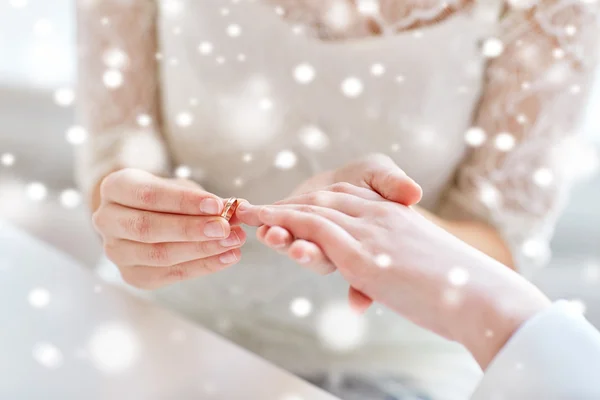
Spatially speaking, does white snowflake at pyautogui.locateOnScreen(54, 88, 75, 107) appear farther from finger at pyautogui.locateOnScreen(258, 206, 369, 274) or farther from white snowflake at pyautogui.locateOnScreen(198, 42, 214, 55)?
finger at pyautogui.locateOnScreen(258, 206, 369, 274)

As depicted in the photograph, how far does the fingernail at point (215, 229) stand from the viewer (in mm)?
339

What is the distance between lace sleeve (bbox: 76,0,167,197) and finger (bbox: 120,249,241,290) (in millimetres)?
201

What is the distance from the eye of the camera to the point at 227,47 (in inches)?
24.5

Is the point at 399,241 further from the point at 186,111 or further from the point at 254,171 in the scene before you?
the point at 186,111

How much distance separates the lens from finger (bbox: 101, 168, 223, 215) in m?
0.35

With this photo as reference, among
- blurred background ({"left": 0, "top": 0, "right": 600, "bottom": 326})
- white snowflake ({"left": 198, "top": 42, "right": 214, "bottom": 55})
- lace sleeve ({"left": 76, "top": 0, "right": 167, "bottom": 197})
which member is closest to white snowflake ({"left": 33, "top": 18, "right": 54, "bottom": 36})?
blurred background ({"left": 0, "top": 0, "right": 600, "bottom": 326})

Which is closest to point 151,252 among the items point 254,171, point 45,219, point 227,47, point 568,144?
point 254,171

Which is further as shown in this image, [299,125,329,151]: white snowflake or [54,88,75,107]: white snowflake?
[54,88,75,107]: white snowflake

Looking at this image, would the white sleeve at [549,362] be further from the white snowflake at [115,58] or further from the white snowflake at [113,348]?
the white snowflake at [115,58]

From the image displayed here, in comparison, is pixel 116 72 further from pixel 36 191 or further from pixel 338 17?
pixel 36 191

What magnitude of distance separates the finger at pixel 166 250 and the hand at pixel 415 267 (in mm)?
36

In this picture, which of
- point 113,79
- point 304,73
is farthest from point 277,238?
point 113,79

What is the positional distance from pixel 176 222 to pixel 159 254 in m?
0.06

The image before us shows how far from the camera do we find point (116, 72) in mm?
668
